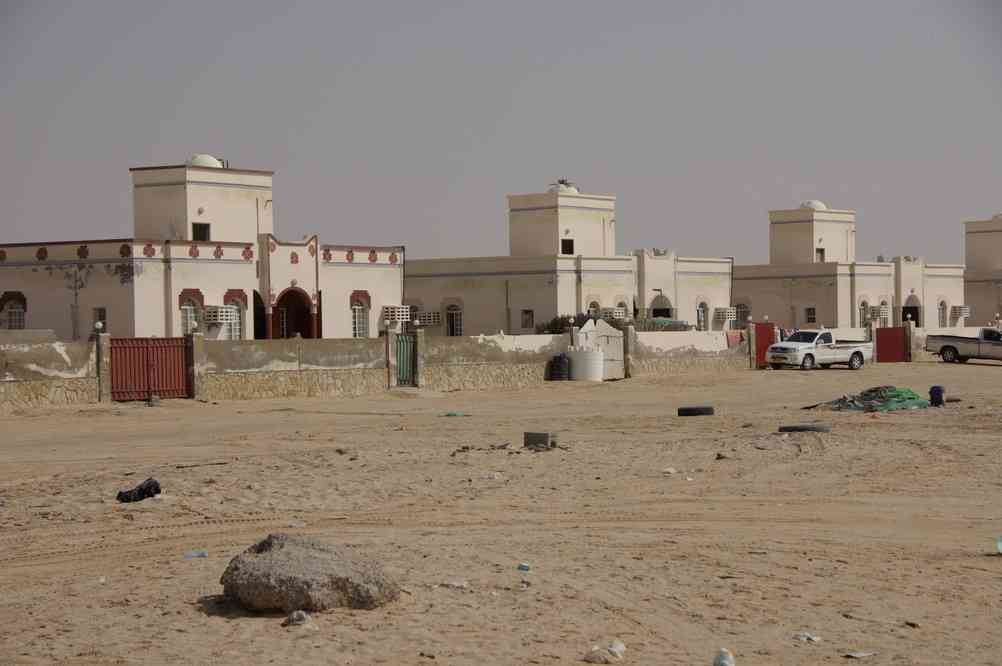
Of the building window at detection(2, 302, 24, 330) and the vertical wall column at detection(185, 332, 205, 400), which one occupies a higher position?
the building window at detection(2, 302, 24, 330)

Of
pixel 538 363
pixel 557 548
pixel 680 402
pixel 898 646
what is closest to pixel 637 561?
pixel 557 548

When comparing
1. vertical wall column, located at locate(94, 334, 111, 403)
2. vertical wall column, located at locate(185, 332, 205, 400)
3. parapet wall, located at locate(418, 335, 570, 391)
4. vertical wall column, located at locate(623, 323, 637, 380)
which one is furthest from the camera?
vertical wall column, located at locate(623, 323, 637, 380)

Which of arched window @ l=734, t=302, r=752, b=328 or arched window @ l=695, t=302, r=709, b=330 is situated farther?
arched window @ l=734, t=302, r=752, b=328

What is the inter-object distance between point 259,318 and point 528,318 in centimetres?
1289

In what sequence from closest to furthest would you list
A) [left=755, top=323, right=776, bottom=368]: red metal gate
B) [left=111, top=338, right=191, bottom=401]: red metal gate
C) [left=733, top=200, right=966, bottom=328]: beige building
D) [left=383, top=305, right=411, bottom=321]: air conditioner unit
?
[left=111, top=338, right=191, bottom=401]: red metal gate, [left=383, top=305, right=411, bottom=321]: air conditioner unit, [left=755, top=323, right=776, bottom=368]: red metal gate, [left=733, top=200, right=966, bottom=328]: beige building

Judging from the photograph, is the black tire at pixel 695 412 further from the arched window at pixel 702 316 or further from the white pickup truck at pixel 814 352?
the arched window at pixel 702 316

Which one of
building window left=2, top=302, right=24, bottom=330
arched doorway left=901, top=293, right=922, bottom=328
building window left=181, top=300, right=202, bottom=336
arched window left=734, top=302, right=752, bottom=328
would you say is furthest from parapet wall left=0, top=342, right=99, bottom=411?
arched doorway left=901, top=293, right=922, bottom=328

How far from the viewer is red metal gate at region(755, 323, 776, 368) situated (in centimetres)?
4825

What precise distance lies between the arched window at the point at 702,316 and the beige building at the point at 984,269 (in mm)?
19235

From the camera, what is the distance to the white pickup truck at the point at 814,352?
46.7m

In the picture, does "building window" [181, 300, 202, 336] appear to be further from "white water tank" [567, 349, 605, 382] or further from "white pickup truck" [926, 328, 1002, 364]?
"white pickup truck" [926, 328, 1002, 364]

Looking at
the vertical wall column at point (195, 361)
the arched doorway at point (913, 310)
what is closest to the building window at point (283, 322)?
the vertical wall column at point (195, 361)

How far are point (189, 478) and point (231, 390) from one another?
1603 centimetres

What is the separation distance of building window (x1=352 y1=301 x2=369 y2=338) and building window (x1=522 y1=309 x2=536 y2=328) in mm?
8244
